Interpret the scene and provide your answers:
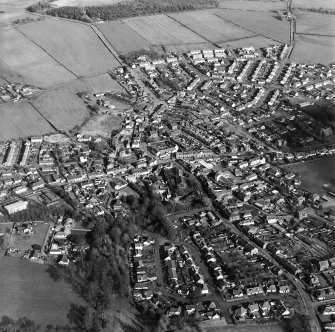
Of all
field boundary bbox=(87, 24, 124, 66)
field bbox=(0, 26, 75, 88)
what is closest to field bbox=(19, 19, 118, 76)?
field boundary bbox=(87, 24, 124, 66)

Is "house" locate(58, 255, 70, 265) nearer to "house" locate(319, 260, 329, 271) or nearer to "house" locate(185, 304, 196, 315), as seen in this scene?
"house" locate(185, 304, 196, 315)

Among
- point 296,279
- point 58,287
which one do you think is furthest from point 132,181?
point 296,279

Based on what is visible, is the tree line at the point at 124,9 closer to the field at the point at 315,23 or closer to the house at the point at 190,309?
the field at the point at 315,23

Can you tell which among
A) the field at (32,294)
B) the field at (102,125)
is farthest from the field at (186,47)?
the field at (32,294)

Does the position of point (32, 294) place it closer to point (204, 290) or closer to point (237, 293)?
point (204, 290)

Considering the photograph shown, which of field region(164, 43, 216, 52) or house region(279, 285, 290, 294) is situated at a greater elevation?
field region(164, 43, 216, 52)

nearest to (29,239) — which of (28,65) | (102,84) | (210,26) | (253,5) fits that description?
(102,84)
